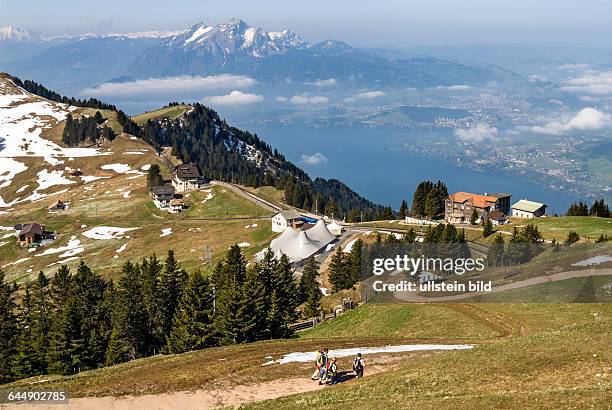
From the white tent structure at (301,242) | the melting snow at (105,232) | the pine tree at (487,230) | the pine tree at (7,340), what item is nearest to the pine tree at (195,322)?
the pine tree at (7,340)

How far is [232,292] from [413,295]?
18276 mm

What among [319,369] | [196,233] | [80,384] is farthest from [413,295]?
[196,233]

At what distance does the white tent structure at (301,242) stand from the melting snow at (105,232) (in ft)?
174

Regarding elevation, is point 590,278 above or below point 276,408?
above

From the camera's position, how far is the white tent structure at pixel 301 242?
389 ft

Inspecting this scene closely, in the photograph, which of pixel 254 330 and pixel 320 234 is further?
pixel 320 234

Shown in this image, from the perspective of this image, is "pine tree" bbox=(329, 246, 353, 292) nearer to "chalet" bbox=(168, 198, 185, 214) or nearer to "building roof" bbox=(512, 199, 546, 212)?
"building roof" bbox=(512, 199, 546, 212)

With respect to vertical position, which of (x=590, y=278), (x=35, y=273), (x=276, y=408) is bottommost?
(x=35, y=273)

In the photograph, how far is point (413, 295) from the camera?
54.4 metres

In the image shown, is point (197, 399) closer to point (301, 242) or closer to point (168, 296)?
point (168, 296)

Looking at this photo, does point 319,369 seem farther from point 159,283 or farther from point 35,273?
point 35,273

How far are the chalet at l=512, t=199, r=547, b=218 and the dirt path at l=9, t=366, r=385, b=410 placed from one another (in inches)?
5187

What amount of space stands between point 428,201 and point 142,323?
101 metres

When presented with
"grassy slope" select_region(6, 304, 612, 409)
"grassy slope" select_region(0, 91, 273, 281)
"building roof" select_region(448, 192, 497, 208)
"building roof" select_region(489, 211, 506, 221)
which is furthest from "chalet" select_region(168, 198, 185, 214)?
"grassy slope" select_region(6, 304, 612, 409)
